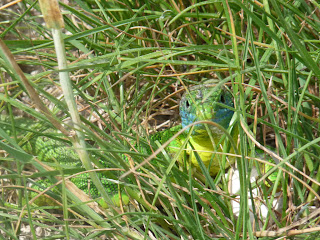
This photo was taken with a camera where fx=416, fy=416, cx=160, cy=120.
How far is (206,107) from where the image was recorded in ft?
7.09

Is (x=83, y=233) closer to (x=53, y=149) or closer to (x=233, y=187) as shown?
(x=53, y=149)

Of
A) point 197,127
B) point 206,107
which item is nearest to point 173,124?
point 197,127

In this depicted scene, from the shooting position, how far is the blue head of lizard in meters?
2.16

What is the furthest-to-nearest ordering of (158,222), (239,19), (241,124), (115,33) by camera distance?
(239,19), (115,33), (158,222), (241,124)

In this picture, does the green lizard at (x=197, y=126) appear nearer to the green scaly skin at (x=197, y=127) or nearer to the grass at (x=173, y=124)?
the green scaly skin at (x=197, y=127)

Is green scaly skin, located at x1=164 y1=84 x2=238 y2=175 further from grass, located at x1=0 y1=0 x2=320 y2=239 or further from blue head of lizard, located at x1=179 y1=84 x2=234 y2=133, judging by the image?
grass, located at x1=0 y1=0 x2=320 y2=239

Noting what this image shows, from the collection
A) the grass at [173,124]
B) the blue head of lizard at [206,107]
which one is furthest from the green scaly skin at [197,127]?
the grass at [173,124]

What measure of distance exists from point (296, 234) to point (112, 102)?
1.19 metres

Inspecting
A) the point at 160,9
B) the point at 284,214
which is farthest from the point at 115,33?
the point at 284,214

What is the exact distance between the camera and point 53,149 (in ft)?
7.33

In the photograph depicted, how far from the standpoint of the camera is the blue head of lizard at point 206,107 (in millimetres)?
2158

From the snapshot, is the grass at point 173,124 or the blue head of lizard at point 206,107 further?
the blue head of lizard at point 206,107

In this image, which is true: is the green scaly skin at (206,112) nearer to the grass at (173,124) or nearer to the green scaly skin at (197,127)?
the green scaly skin at (197,127)

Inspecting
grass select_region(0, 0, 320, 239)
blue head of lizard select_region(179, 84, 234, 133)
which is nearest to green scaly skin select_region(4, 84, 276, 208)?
blue head of lizard select_region(179, 84, 234, 133)
